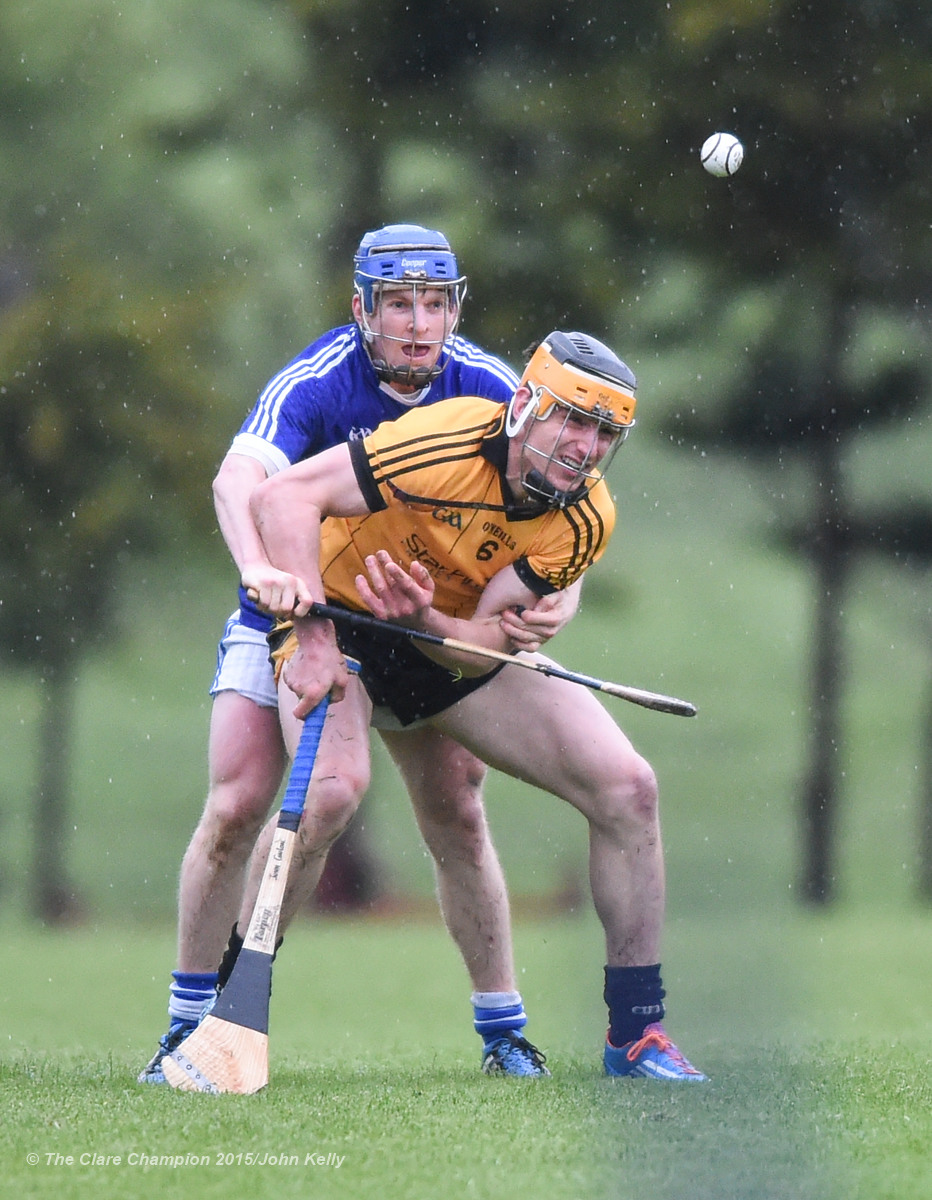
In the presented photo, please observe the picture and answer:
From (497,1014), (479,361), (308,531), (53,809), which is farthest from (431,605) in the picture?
(53,809)

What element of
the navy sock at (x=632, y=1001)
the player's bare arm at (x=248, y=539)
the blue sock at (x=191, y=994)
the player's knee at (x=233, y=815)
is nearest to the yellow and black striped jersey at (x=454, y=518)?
the player's bare arm at (x=248, y=539)

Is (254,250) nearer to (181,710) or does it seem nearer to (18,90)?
(18,90)

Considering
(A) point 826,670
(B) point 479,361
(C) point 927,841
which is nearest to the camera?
(B) point 479,361

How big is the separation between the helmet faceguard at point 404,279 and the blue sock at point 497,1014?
169 cm

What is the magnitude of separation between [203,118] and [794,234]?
5207mm

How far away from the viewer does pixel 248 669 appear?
516 centimetres

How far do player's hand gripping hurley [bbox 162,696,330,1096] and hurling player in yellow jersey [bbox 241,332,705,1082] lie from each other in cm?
8

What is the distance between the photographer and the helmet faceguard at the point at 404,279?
495 centimetres

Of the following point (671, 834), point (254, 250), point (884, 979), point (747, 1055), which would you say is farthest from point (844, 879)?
point (747, 1055)

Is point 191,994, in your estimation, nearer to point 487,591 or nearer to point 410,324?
point 487,591

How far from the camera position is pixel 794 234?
1611cm

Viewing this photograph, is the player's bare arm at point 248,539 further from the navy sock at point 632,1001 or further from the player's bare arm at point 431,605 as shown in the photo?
the navy sock at point 632,1001

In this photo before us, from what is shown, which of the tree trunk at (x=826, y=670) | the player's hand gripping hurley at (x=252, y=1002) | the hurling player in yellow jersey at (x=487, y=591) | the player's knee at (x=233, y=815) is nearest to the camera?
the player's hand gripping hurley at (x=252, y=1002)

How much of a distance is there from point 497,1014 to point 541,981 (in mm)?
3943
